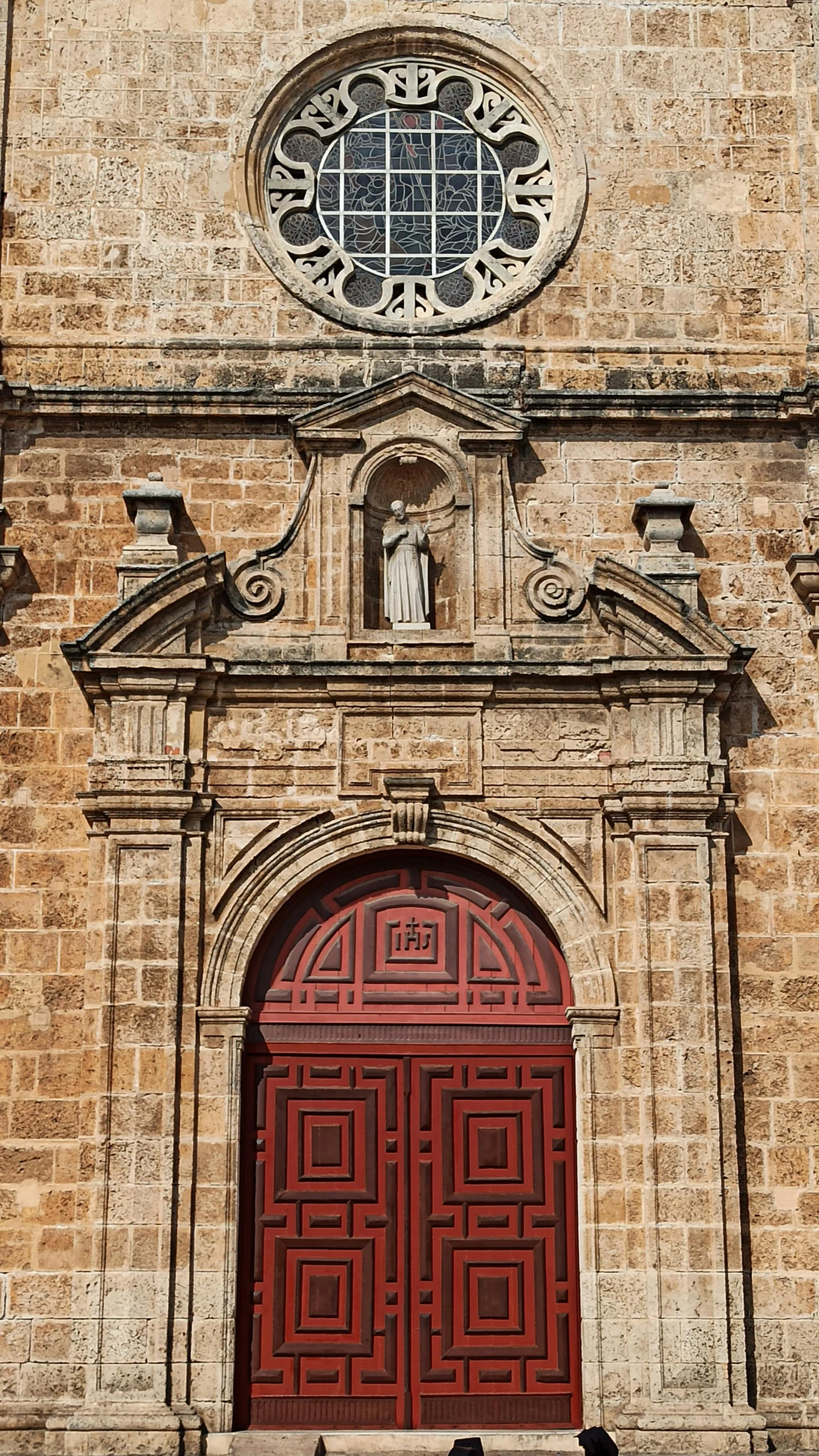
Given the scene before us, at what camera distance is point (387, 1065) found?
442 inches

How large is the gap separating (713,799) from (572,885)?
0.93 metres

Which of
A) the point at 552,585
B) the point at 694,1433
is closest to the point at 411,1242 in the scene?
the point at 694,1433

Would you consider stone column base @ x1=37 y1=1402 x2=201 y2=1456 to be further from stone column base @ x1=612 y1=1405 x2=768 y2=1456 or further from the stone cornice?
the stone cornice

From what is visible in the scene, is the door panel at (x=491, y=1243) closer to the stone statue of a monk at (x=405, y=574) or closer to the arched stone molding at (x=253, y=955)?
the arched stone molding at (x=253, y=955)

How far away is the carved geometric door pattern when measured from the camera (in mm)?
10781

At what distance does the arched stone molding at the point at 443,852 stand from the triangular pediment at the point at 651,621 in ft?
4.24

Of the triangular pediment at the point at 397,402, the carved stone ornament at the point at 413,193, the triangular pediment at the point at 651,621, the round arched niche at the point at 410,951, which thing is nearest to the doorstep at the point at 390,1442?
the round arched niche at the point at 410,951

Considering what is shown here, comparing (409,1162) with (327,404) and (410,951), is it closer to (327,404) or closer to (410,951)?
(410,951)

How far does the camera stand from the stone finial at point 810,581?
38.7 ft

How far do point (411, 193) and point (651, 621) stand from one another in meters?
3.42

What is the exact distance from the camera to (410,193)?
12.8m

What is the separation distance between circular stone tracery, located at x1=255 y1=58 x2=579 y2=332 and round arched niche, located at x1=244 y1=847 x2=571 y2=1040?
3.56m

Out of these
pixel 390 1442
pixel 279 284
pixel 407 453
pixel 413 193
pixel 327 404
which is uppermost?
pixel 413 193

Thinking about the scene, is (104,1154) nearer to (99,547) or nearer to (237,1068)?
(237,1068)
